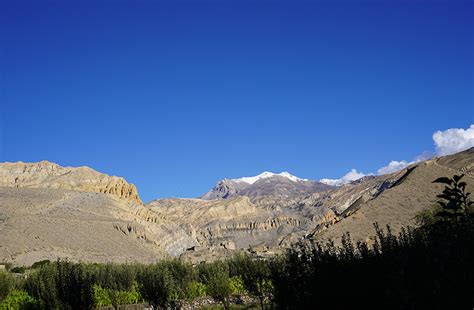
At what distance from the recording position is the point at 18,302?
24.9m

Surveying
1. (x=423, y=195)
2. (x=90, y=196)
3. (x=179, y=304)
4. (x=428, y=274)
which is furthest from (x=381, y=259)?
(x=90, y=196)

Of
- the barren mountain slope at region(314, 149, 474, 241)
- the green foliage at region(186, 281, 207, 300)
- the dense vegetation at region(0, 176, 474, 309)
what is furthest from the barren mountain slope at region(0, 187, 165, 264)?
the dense vegetation at region(0, 176, 474, 309)

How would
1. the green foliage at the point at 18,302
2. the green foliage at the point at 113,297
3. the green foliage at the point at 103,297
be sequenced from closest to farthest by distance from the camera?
1. the green foliage at the point at 18,302
2. the green foliage at the point at 113,297
3. the green foliage at the point at 103,297

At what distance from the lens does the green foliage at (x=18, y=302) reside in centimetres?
2396

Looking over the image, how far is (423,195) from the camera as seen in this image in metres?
93.8

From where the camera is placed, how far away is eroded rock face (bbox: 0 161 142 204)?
133750 millimetres

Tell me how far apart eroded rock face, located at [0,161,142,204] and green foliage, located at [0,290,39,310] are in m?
107

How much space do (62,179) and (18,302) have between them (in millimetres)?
117771

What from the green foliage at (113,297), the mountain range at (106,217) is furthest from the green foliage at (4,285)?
the mountain range at (106,217)

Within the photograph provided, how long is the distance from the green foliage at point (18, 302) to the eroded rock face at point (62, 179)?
107031 millimetres

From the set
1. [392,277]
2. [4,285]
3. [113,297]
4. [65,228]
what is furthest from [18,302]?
[65,228]

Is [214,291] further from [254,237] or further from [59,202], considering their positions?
[254,237]

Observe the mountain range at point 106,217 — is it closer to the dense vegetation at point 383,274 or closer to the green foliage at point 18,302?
the green foliage at point 18,302

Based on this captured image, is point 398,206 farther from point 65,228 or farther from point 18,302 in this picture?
point 18,302
